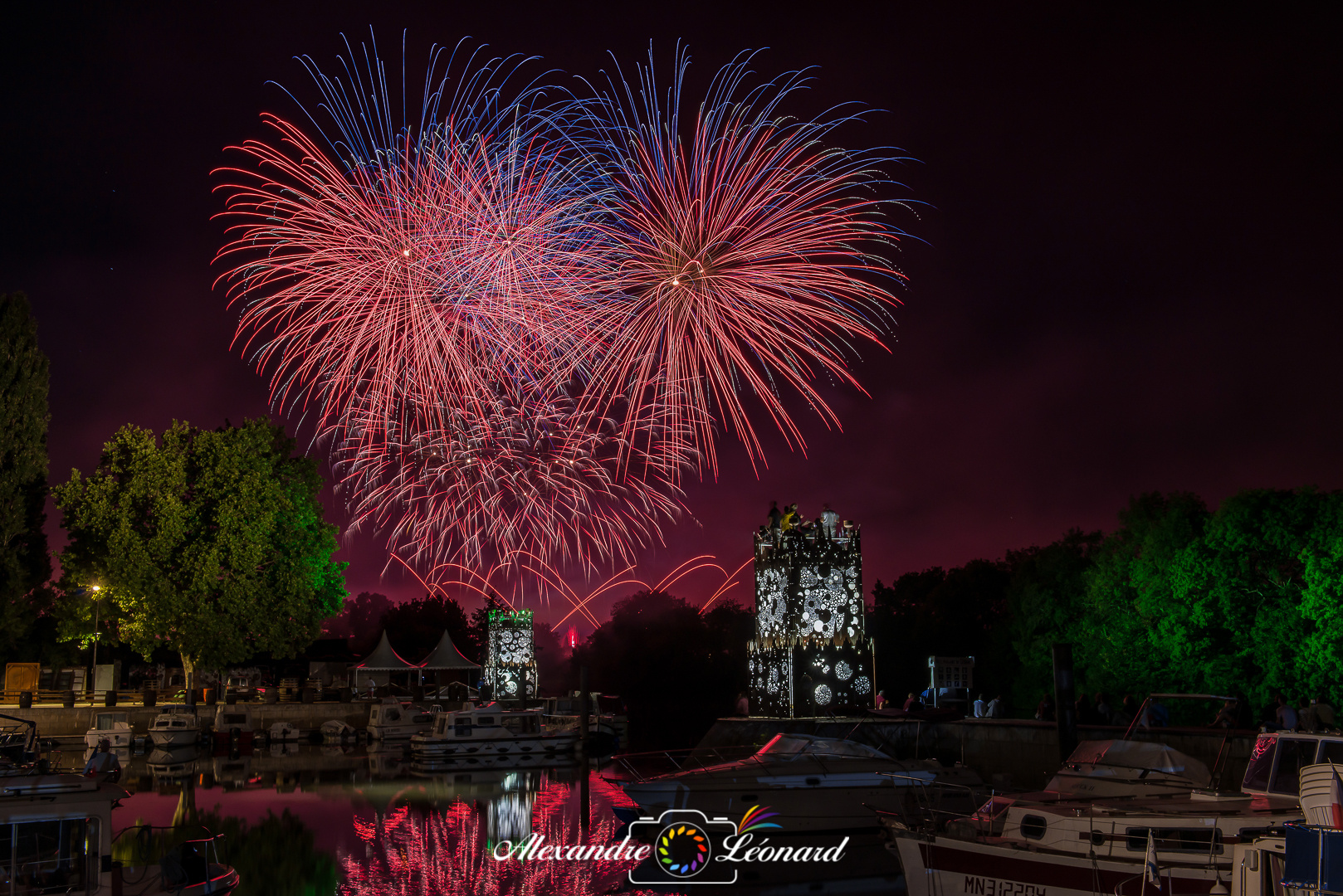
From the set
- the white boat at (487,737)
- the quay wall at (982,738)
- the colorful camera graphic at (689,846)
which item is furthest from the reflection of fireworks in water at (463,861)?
the white boat at (487,737)

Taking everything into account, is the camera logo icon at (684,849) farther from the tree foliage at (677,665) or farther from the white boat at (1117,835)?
the tree foliage at (677,665)

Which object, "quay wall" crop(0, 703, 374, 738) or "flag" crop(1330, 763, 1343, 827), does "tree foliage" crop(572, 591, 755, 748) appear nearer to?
"quay wall" crop(0, 703, 374, 738)

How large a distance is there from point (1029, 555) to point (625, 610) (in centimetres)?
2883

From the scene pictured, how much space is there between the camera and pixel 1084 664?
128 feet

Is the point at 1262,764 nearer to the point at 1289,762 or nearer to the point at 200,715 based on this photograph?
the point at 1289,762

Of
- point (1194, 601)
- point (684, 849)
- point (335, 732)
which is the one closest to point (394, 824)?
point (684, 849)

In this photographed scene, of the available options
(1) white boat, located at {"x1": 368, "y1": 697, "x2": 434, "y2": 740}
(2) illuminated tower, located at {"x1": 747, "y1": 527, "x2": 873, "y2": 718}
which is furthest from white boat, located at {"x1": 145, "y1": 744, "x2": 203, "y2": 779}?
(2) illuminated tower, located at {"x1": 747, "y1": 527, "x2": 873, "y2": 718}

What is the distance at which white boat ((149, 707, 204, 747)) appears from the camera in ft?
124

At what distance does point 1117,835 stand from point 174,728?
36.2 meters

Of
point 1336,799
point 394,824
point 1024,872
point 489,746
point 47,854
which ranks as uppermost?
point 1336,799

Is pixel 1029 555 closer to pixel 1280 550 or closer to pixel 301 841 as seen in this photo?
pixel 1280 550

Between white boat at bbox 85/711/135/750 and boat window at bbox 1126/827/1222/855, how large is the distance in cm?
3545

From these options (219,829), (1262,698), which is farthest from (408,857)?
(1262,698)

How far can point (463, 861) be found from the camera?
19.4 m
